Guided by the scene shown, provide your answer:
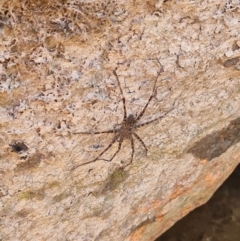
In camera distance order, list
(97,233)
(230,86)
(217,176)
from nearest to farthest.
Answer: (230,86), (97,233), (217,176)

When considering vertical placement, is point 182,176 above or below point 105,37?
below

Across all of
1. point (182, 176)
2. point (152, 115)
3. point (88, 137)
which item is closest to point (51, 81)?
point (88, 137)

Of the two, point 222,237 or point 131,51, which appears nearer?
point 131,51

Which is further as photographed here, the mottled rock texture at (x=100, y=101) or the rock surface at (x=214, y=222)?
the rock surface at (x=214, y=222)

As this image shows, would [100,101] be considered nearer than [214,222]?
Yes

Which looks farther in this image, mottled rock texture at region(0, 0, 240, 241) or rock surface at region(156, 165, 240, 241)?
rock surface at region(156, 165, 240, 241)

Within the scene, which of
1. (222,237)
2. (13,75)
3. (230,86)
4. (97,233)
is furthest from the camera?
(222,237)

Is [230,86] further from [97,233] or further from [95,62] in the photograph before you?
[97,233]
